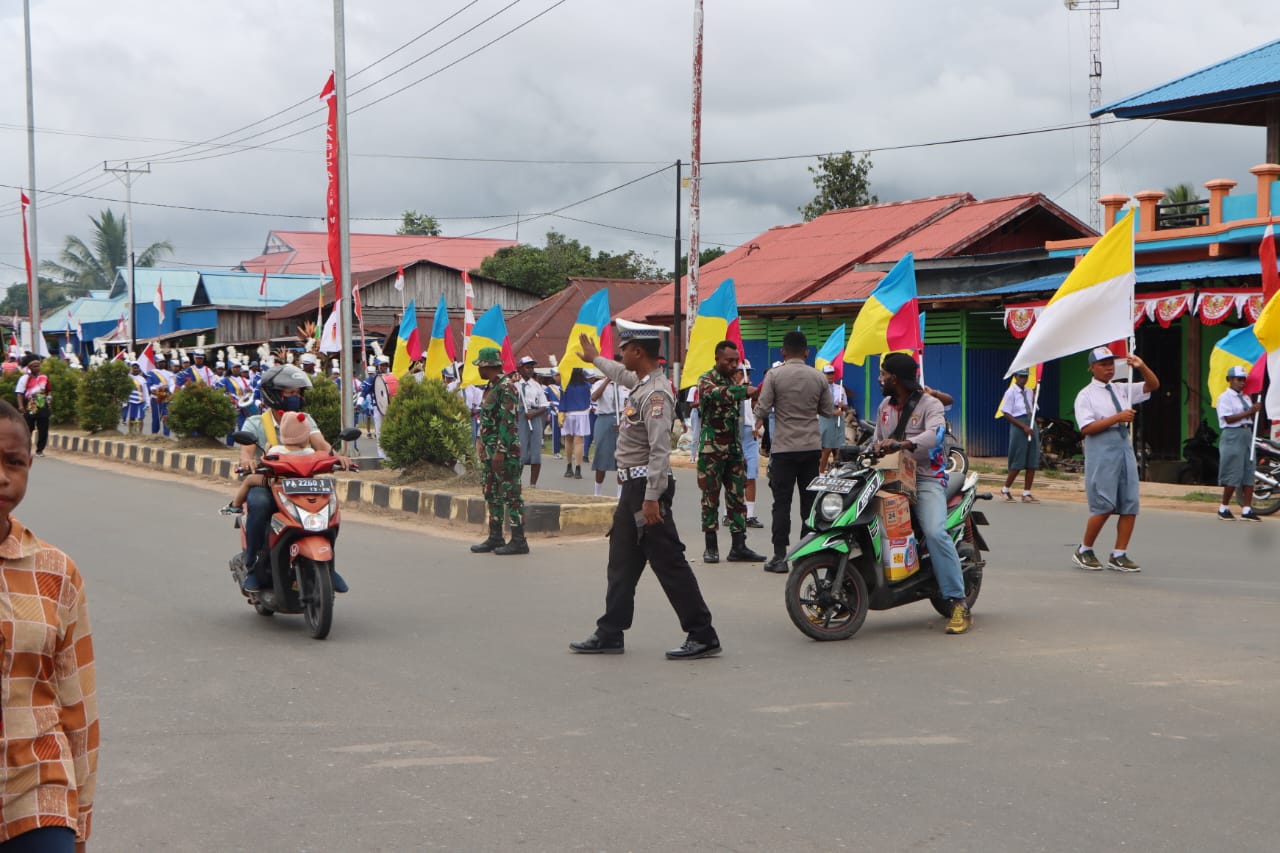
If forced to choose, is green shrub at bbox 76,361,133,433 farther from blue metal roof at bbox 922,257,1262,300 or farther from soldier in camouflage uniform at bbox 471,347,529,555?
soldier in camouflage uniform at bbox 471,347,529,555

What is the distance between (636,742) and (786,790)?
2.74 feet

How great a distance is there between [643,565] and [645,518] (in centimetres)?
33

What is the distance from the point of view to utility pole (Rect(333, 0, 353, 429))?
17.9 meters

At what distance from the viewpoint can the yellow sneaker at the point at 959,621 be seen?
7646 millimetres

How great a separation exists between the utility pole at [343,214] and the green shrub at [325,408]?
105 cm

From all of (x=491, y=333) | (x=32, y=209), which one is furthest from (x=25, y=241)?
(x=491, y=333)

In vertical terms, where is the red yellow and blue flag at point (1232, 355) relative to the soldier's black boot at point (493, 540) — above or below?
above

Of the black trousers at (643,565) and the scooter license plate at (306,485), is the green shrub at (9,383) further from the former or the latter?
the black trousers at (643,565)

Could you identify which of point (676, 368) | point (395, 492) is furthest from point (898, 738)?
point (676, 368)

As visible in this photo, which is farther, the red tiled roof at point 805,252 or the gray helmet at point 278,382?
the red tiled roof at point 805,252

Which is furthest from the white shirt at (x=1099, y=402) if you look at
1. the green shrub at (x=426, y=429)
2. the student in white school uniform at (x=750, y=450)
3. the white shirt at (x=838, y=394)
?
the green shrub at (x=426, y=429)

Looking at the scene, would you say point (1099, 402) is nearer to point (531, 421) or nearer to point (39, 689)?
point (531, 421)

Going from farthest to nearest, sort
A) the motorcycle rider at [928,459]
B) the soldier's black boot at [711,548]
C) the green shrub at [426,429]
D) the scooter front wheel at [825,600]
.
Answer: the green shrub at [426,429], the soldier's black boot at [711,548], the motorcycle rider at [928,459], the scooter front wheel at [825,600]

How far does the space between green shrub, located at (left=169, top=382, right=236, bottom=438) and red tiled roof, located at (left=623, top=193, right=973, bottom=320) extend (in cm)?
1100
